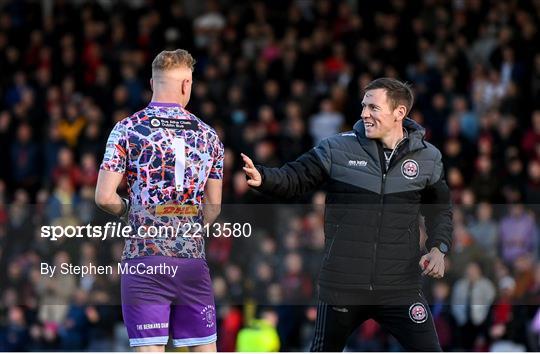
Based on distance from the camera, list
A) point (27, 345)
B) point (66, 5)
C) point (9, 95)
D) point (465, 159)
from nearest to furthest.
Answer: point (27, 345), point (465, 159), point (9, 95), point (66, 5)

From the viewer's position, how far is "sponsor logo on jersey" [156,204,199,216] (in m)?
7.35

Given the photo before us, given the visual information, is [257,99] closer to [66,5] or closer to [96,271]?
[66,5]

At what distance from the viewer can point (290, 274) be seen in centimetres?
1038

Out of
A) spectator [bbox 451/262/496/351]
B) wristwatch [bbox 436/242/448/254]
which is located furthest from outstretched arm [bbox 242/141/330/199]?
spectator [bbox 451/262/496/351]

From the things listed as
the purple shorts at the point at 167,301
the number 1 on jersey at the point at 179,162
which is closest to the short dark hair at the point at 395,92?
the number 1 on jersey at the point at 179,162

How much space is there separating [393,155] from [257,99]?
9.82 meters

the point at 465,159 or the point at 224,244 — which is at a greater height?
the point at 465,159

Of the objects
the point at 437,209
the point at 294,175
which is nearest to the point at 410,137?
the point at 437,209

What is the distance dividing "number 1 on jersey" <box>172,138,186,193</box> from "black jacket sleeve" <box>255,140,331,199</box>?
0.54 metres

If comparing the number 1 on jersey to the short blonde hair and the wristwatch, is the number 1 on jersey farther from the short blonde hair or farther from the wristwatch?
the wristwatch

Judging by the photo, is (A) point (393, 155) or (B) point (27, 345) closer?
(A) point (393, 155)

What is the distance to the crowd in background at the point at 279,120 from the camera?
1056 cm

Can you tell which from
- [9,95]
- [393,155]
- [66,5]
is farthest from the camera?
[66,5]

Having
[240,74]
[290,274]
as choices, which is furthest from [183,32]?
[290,274]
